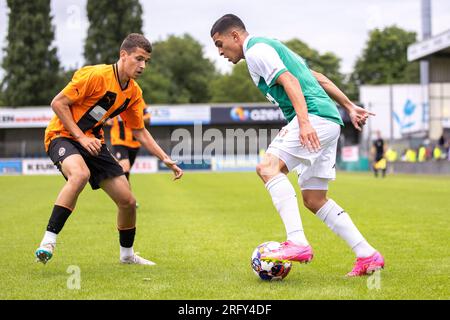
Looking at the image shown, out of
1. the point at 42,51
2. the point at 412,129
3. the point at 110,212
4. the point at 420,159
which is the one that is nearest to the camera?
the point at 110,212

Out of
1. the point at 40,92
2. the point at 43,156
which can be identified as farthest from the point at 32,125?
the point at 40,92

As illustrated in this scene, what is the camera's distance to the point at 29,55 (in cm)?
6994

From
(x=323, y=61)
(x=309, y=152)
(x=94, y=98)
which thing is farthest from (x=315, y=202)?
(x=323, y=61)

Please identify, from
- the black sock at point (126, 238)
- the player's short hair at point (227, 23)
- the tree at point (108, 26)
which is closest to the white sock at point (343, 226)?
the player's short hair at point (227, 23)

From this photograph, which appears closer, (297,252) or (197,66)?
(297,252)

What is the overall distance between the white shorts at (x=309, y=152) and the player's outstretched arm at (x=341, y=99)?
51 cm

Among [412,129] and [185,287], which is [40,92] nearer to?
[412,129]

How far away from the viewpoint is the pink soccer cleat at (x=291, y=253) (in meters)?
5.61

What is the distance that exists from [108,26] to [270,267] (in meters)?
69.9

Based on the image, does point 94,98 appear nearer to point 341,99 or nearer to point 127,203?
point 127,203

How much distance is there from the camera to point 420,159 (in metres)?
37.2

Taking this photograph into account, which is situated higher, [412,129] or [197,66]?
[197,66]

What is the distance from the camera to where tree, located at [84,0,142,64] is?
72375mm

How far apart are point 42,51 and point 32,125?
48.5 feet
